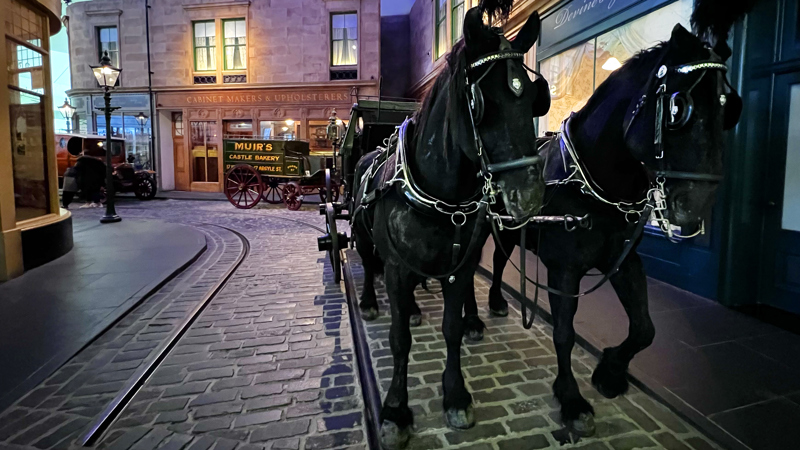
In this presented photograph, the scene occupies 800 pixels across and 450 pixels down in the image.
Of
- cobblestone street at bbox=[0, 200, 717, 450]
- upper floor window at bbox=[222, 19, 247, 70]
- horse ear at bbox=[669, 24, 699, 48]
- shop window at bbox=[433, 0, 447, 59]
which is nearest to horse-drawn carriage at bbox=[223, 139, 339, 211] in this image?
shop window at bbox=[433, 0, 447, 59]

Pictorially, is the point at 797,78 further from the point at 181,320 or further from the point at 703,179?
the point at 181,320

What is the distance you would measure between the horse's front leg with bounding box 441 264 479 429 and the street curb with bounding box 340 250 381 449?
456 millimetres

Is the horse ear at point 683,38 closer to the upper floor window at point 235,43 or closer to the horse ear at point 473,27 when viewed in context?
the horse ear at point 473,27

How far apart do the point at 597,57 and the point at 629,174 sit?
489cm

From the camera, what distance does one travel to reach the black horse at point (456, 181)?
1856mm

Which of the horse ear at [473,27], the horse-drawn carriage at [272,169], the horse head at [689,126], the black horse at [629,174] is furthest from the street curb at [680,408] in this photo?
the horse-drawn carriage at [272,169]

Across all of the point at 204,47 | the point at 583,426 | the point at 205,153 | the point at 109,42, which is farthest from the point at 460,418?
the point at 109,42

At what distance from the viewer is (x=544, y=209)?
275 centimetres

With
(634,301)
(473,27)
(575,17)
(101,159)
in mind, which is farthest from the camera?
(101,159)

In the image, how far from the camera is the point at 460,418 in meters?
2.53

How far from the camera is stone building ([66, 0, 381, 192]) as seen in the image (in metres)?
20.3

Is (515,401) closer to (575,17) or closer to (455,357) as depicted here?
(455,357)

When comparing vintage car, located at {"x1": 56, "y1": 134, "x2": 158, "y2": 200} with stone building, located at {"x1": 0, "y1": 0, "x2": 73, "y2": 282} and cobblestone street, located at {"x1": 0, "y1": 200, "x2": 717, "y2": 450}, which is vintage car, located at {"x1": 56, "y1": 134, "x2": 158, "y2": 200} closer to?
stone building, located at {"x1": 0, "y1": 0, "x2": 73, "y2": 282}

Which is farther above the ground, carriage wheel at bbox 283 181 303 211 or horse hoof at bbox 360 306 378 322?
carriage wheel at bbox 283 181 303 211
